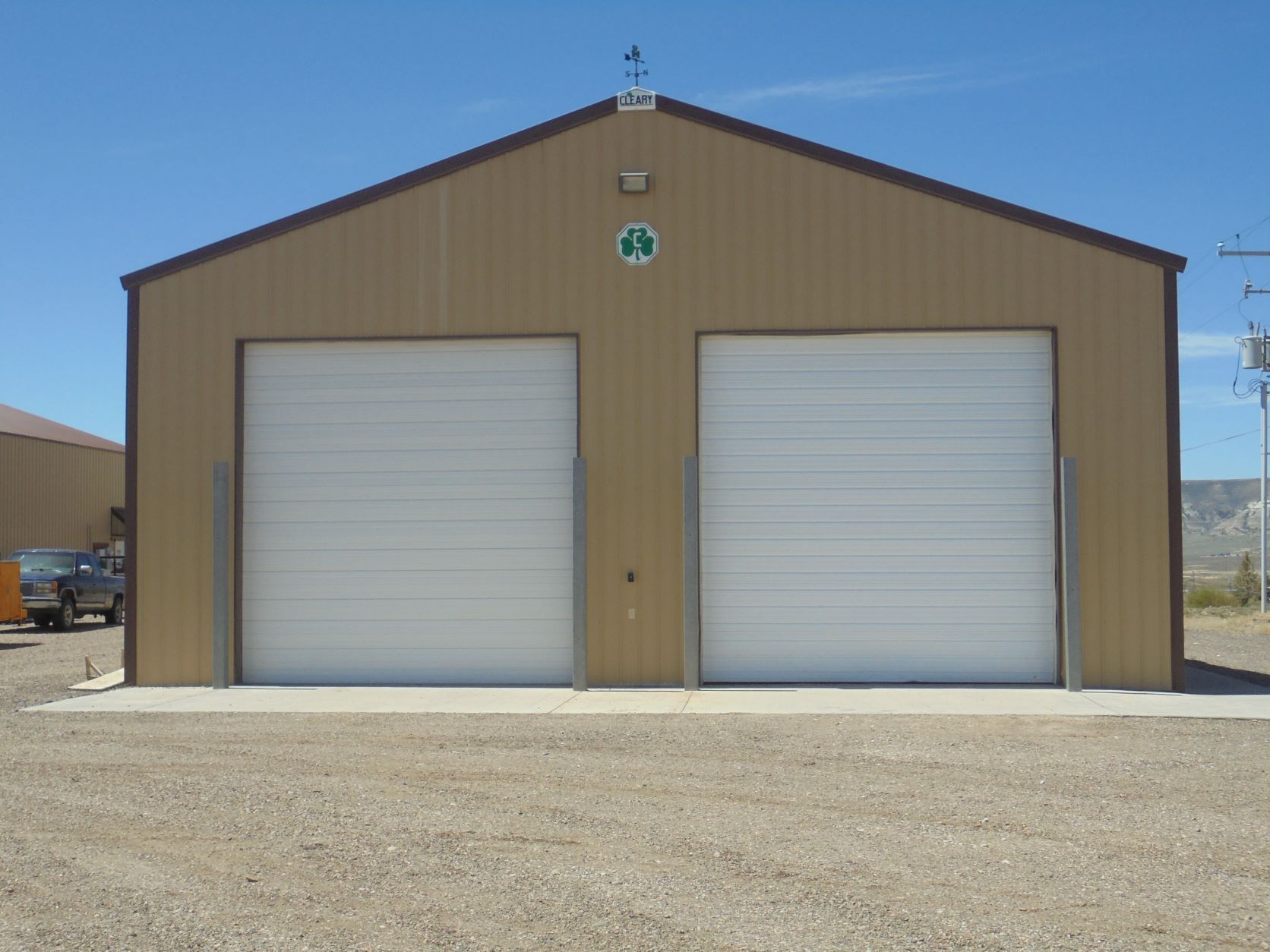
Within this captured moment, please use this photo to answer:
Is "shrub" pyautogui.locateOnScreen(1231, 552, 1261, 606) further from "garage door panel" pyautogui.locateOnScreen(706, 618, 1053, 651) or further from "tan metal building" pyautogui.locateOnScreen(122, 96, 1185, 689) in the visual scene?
"tan metal building" pyautogui.locateOnScreen(122, 96, 1185, 689)

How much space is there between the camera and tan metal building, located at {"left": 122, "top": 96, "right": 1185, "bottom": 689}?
1332cm

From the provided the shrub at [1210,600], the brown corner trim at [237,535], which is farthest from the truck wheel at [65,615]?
the shrub at [1210,600]

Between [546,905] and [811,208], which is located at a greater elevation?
[811,208]

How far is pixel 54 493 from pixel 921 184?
3023cm

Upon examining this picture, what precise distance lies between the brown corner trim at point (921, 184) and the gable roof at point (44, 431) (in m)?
27.0

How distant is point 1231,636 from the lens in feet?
74.6

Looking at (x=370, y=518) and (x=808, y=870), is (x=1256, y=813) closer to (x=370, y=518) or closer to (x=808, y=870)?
(x=808, y=870)

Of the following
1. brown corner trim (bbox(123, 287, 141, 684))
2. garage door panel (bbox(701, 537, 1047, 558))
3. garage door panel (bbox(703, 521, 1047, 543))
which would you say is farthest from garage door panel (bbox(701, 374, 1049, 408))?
brown corner trim (bbox(123, 287, 141, 684))

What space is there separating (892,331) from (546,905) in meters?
9.34

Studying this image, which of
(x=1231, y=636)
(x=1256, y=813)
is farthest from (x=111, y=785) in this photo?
(x=1231, y=636)

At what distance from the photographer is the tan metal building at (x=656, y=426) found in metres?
13.3

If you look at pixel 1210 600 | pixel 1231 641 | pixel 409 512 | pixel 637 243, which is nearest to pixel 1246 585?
pixel 1210 600

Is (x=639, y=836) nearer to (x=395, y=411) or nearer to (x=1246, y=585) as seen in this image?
(x=395, y=411)

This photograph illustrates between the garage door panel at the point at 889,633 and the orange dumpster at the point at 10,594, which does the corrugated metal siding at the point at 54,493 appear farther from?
the garage door panel at the point at 889,633
